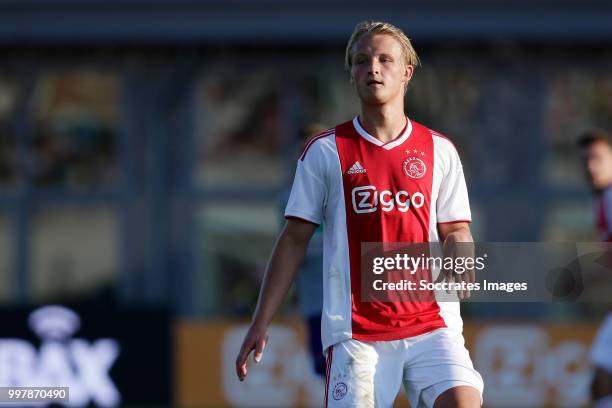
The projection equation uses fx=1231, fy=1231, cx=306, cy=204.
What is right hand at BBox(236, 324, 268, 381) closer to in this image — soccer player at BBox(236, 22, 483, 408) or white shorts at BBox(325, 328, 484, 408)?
soccer player at BBox(236, 22, 483, 408)

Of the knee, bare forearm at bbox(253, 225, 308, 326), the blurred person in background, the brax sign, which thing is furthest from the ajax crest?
the brax sign

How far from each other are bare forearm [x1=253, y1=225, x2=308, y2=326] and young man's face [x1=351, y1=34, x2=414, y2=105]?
25.6 inches

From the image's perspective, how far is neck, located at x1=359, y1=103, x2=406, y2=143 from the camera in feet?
16.2

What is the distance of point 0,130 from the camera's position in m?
15.6

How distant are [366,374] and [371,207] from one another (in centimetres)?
65

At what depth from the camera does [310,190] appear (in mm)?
4938

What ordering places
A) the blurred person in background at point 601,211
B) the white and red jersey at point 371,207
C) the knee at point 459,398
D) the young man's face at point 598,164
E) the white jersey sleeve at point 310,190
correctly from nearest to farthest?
the knee at point 459,398
the white and red jersey at point 371,207
the white jersey sleeve at point 310,190
the blurred person in background at point 601,211
the young man's face at point 598,164

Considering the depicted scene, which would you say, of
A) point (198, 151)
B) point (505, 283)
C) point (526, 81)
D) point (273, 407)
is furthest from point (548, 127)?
point (505, 283)

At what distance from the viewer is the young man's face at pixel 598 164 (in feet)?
26.9

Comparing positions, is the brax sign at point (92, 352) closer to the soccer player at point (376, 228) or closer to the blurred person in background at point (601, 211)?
the blurred person in background at point (601, 211)

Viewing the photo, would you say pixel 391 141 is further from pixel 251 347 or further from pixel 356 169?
pixel 251 347

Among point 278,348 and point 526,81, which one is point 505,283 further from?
point 526,81

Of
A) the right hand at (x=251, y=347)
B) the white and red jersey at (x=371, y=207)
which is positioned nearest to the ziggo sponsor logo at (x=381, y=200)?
the white and red jersey at (x=371, y=207)

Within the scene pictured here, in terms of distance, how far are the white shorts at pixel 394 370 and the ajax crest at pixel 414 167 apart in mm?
622
